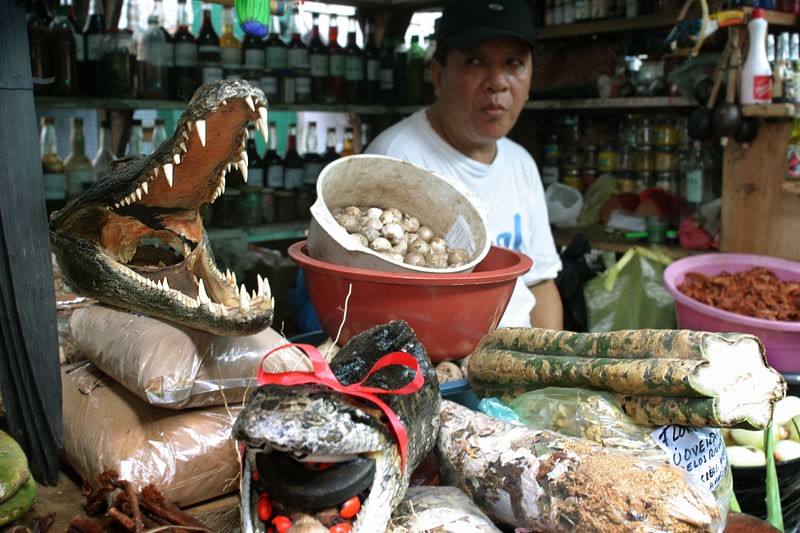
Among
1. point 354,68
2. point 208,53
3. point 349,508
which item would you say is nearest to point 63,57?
point 208,53

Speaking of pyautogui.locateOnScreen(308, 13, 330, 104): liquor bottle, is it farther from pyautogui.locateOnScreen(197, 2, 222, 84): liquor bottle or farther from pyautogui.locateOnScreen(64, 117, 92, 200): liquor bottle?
pyautogui.locateOnScreen(64, 117, 92, 200): liquor bottle

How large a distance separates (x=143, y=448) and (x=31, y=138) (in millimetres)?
557

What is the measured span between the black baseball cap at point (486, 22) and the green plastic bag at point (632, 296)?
1597 mm

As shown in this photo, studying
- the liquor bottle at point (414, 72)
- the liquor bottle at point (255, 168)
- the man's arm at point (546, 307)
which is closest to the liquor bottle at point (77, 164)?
the liquor bottle at point (255, 168)

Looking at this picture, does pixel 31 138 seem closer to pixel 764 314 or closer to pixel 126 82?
pixel 764 314

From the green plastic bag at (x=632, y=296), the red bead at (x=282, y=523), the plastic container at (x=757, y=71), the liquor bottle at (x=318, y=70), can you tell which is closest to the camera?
the red bead at (x=282, y=523)

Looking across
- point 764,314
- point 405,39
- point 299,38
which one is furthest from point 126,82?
point 764,314

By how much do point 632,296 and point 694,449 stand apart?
8.52 feet

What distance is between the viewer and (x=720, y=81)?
3.38 meters

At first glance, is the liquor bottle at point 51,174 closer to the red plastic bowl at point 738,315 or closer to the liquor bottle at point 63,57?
the liquor bottle at point 63,57

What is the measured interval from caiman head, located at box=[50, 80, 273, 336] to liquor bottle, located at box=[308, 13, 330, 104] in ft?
10.2

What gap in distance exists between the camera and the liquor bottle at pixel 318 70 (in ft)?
14.3

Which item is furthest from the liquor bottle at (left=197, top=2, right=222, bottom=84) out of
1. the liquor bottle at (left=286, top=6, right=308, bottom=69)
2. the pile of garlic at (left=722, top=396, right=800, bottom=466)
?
the pile of garlic at (left=722, top=396, right=800, bottom=466)

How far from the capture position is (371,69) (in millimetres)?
4582
